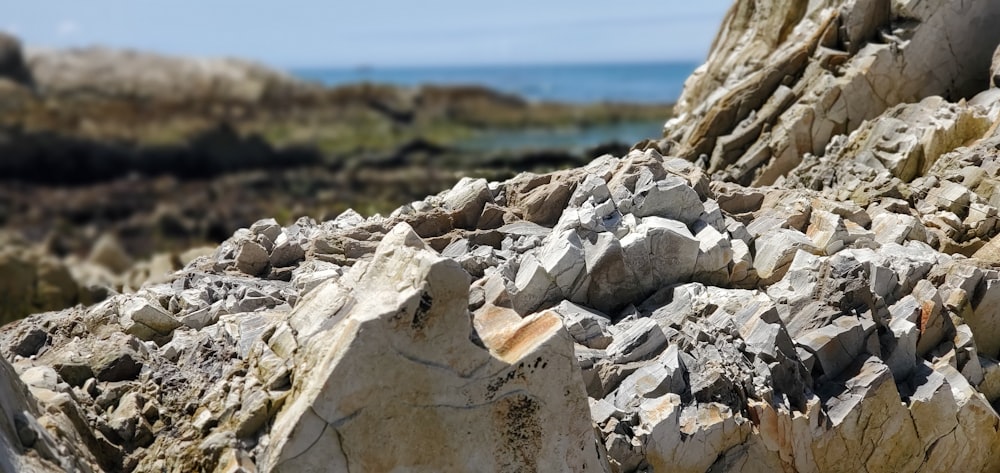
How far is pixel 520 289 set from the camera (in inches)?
579

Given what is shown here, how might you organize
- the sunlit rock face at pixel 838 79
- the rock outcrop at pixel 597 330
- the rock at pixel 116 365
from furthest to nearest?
1. the sunlit rock face at pixel 838 79
2. the rock at pixel 116 365
3. the rock outcrop at pixel 597 330

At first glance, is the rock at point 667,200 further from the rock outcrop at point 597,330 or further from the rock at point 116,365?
the rock at point 116,365

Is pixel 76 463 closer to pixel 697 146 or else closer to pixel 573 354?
pixel 573 354

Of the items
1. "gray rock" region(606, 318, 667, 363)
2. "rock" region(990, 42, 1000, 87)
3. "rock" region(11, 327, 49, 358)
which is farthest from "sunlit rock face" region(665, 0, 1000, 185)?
"rock" region(11, 327, 49, 358)

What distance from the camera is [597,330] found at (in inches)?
560

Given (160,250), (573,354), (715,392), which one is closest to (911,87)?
(715,392)

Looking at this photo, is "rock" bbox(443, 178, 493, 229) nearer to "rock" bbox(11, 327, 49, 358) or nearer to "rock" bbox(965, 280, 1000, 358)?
"rock" bbox(11, 327, 49, 358)

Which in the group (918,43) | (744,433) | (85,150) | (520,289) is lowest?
(85,150)

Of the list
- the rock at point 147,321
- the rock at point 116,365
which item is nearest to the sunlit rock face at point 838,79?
the rock at point 147,321

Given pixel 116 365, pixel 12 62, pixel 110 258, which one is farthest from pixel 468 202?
pixel 12 62

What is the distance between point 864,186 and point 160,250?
41627 millimetres

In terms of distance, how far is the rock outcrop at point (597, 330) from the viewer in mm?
11219

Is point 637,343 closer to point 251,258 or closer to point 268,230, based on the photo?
point 251,258

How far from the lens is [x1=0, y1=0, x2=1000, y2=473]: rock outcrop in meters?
11.2
